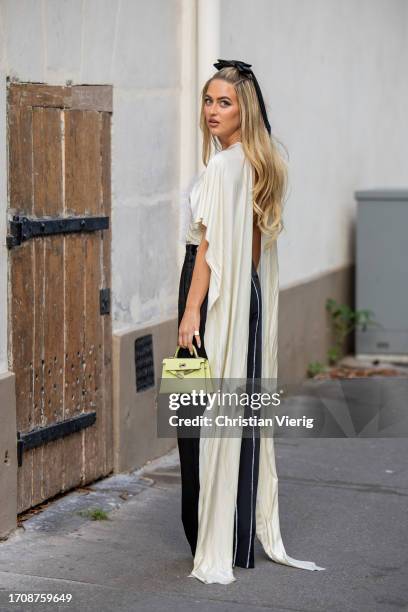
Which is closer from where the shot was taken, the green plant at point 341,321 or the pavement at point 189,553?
the pavement at point 189,553

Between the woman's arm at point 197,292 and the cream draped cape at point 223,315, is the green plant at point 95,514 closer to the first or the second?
the cream draped cape at point 223,315

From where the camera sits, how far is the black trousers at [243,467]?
4.87 metres

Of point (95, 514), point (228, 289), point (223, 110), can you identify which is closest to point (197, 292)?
point (228, 289)

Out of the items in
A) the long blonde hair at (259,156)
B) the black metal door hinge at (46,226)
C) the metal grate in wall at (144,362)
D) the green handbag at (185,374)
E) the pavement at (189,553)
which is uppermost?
the long blonde hair at (259,156)

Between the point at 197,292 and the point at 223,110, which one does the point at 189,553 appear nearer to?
the point at 197,292

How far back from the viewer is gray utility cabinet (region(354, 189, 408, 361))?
10.1 m

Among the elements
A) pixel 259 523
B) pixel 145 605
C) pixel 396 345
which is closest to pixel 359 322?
pixel 396 345

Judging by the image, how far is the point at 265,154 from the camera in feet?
15.7

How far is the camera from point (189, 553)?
5258 mm

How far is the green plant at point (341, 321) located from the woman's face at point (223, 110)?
17.1ft

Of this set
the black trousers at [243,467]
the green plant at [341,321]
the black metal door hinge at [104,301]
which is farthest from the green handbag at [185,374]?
the green plant at [341,321]

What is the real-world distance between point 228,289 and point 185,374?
36 cm

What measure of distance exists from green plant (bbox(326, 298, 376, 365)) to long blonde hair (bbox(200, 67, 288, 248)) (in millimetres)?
5088

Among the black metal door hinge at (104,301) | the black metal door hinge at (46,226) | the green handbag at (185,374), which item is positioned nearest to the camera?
the green handbag at (185,374)
